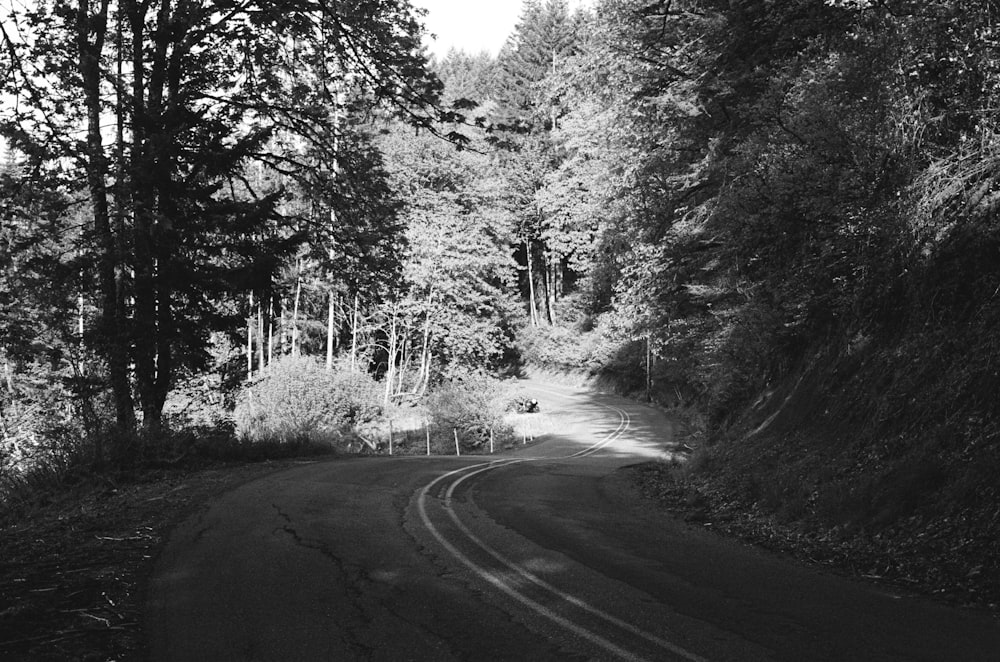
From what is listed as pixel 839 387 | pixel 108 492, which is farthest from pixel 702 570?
pixel 108 492

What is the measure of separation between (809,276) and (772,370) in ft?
15.1

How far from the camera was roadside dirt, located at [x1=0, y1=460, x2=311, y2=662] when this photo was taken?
5406mm

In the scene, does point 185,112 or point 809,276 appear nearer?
point 809,276

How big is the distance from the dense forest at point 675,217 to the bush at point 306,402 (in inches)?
33.0

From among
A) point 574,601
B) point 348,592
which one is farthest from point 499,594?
point 348,592

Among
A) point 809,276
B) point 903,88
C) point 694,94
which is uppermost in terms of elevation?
point 694,94

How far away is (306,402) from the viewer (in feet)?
91.5

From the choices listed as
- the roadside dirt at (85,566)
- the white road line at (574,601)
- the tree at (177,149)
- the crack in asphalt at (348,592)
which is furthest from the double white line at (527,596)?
the tree at (177,149)

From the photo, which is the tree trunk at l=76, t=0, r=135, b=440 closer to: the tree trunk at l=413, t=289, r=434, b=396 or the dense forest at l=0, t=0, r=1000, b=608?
the dense forest at l=0, t=0, r=1000, b=608

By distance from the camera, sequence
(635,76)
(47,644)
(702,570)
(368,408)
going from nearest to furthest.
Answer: (47,644), (702,570), (635,76), (368,408)

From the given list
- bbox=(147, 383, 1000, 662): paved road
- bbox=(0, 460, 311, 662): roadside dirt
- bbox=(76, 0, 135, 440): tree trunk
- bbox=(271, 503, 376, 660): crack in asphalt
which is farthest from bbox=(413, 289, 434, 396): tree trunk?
bbox=(271, 503, 376, 660): crack in asphalt

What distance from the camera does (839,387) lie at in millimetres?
11688

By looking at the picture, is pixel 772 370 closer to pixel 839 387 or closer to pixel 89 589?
pixel 839 387

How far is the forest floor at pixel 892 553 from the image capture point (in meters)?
6.43
